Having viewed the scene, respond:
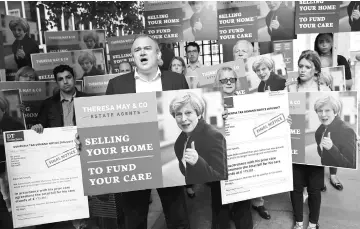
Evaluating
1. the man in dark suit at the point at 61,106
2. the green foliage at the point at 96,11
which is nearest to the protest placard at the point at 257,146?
the man in dark suit at the point at 61,106

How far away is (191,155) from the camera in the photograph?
2.31 meters

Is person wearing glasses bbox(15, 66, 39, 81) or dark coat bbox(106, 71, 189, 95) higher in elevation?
person wearing glasses bbox(15, 66, 39, 81)

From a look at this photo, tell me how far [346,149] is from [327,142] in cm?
15

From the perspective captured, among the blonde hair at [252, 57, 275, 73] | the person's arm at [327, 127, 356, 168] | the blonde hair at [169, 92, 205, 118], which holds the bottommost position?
the person's arm at [327, 127, 356, 168]

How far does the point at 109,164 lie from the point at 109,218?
1.11 meters

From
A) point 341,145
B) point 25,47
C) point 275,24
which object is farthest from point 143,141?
point 25,47

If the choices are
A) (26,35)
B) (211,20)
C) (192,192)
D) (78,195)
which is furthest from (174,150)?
(26,35)

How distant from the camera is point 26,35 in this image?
4.70m

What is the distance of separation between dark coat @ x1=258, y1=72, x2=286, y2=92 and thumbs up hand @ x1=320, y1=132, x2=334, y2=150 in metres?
0.89

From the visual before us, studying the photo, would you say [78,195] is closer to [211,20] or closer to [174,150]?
[174,150]

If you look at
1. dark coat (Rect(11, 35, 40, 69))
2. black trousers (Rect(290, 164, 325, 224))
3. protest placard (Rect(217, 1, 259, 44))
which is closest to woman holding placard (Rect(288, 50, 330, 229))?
black trousers (Rect(290, 164, 325, 224))

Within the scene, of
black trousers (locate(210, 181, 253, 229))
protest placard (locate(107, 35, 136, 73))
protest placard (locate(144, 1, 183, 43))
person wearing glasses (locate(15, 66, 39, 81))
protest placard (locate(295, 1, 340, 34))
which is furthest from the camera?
protest placard (locate(107, 35, 136, 73))

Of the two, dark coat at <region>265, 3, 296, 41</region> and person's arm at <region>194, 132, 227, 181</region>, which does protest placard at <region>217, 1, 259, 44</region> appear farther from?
person's arm at <region>194, 132, 227, 181</region>

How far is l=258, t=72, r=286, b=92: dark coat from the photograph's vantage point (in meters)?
3.45
